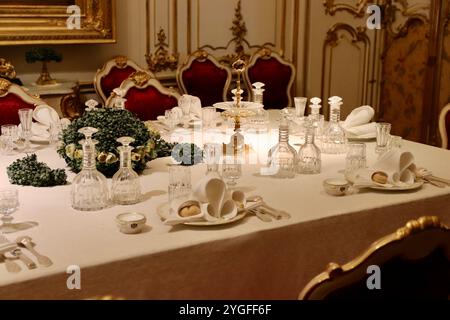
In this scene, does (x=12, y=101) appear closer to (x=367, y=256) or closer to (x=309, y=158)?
(x=309, y=158)

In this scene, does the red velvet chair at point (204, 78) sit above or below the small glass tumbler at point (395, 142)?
above

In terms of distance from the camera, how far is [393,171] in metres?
1.70

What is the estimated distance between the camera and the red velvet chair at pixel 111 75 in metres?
3.56

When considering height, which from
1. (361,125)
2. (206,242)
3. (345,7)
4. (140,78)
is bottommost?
(206,242)

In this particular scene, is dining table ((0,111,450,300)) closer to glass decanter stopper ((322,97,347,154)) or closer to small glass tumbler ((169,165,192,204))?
small glass tumbler ((169,165,192,204))

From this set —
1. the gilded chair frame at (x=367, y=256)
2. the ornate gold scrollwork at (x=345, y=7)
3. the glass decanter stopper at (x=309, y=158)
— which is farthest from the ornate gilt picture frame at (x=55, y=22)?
the gilded chair frame at (x=367, y=256)

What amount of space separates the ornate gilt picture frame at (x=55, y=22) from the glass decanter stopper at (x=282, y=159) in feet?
6.60

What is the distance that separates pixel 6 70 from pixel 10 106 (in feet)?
2.42

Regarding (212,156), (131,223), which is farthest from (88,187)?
(212,156)

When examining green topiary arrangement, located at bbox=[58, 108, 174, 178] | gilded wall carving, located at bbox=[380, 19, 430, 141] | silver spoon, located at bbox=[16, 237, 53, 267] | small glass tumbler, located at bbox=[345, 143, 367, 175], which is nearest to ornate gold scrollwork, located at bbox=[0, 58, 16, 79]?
green topiary arrangement, located at bbox=[58, 108, 174, 178]

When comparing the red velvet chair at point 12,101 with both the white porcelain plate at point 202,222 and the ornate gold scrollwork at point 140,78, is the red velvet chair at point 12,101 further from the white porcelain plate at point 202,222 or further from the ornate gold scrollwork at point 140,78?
the white porcelain plate at point 202,222
